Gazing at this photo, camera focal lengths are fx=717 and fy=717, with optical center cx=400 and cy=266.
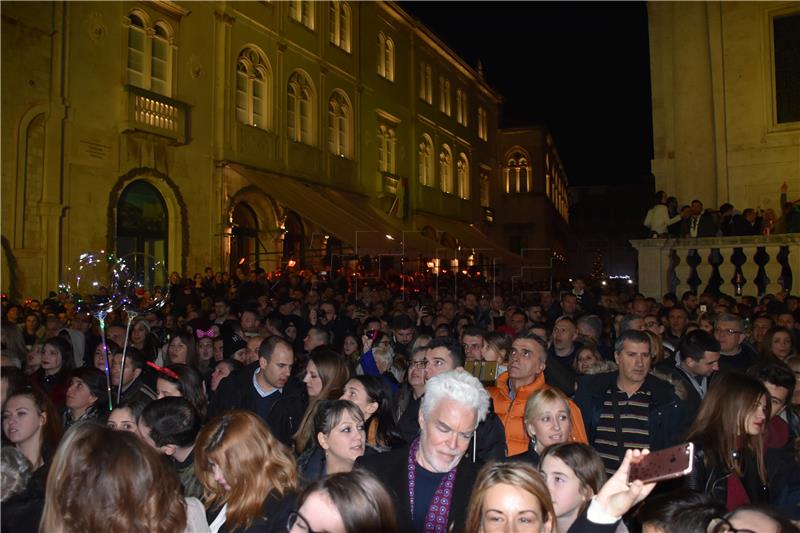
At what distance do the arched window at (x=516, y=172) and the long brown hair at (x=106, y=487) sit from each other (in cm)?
4541

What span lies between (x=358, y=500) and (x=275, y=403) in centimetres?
358

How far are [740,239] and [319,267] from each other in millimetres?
15380

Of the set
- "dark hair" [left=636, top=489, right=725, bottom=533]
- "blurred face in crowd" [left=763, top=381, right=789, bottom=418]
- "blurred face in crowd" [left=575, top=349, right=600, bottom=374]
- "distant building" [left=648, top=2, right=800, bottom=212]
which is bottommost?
"dark hair" [left=636, top=489, right=725, bottom=533]

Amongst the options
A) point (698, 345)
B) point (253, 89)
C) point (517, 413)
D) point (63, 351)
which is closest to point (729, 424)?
point (517, 413)

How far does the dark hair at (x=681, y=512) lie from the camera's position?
2854mm

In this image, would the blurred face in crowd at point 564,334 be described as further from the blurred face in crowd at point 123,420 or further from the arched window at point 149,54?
the arched window at point 149,54

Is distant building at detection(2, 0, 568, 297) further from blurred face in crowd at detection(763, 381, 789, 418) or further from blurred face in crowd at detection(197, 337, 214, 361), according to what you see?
blurred face in crowd at detection(763, 381, 789, 418)

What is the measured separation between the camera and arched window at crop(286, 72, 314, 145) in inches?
995

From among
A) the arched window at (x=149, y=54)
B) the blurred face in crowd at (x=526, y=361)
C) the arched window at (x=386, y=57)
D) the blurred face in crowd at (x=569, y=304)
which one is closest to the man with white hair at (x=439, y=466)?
the blurred face in crowd at (x=526, y=361)

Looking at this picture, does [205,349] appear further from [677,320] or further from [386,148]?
[386,148]

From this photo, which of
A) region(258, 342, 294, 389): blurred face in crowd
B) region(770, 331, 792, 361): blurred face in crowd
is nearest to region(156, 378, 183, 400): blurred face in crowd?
region(258, 342, 294, 389): blurred face in crowd

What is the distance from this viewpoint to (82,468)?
8.87 ft

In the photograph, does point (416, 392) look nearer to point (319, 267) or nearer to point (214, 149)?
point (214, 149)

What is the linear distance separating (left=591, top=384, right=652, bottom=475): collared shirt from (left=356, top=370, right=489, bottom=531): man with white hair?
1.78 metres
